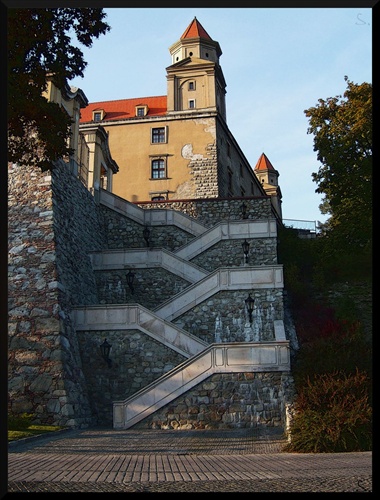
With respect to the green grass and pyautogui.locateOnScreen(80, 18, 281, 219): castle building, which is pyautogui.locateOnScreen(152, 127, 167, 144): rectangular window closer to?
pyautogui.locateOnScreen(80, 18, 281, 219): castle building

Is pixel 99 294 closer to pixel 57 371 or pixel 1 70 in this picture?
pixel 57 371

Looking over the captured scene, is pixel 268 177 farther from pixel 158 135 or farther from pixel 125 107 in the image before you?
pixel 158 135

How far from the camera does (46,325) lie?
1856cm

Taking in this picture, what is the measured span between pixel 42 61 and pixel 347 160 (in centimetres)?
1505

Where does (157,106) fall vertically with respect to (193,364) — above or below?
above

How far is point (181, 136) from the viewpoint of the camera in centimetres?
4097

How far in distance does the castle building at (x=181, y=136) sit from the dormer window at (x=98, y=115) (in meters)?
0.08

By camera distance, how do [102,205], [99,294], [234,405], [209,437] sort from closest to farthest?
1. [209,437]
2. [234,405]
3. [99,294]
4. [102,205]

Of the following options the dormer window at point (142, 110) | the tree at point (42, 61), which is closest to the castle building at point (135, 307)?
the tree at point (42, 61)

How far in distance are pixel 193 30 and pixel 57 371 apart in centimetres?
3469

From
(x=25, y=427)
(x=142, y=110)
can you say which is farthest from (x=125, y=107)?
(x=25, y=427)

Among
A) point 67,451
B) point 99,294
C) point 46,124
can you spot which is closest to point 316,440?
point 67,451

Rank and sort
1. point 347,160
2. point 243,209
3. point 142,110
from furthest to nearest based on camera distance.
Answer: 1. point 142,110
2. point 243,209
3. point 347,160

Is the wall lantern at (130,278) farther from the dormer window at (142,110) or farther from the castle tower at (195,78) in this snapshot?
the dormer window at (142,110)
